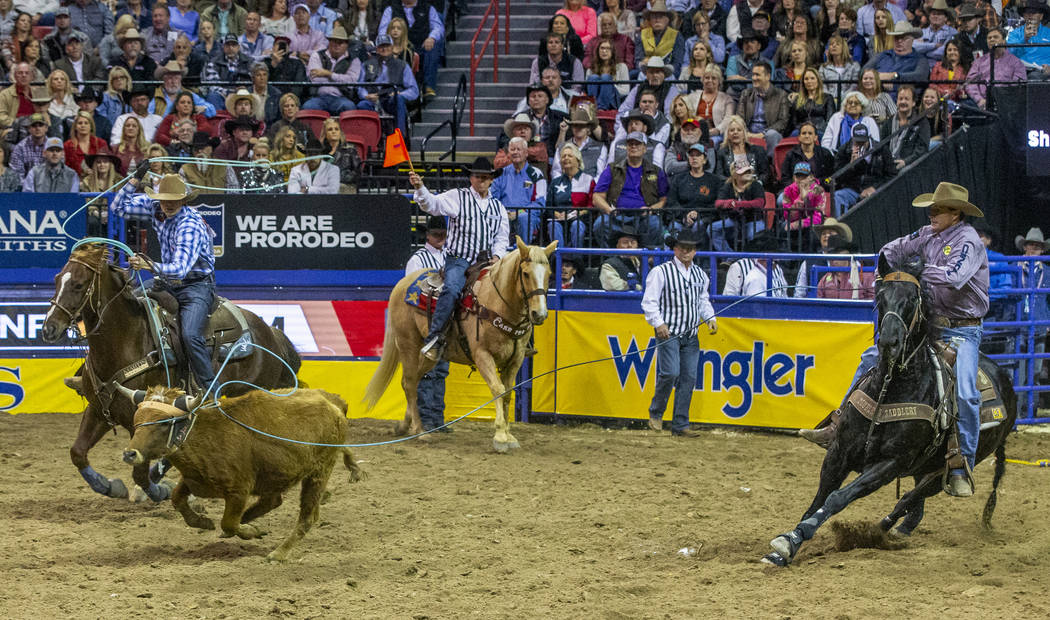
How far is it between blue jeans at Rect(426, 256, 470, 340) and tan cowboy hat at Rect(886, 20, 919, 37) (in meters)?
7.64

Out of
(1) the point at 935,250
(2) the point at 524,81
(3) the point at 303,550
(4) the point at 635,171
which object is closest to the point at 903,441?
(1) the point at 935,250

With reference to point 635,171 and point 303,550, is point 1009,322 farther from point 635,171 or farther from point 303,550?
point 303,550

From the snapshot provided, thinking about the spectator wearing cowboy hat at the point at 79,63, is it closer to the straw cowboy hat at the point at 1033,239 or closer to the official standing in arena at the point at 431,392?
the official standing in arena at the point at 431,392

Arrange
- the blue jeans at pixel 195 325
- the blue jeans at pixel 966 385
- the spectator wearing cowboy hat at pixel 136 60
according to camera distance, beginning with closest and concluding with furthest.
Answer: the blue jeans at pixel 966 385, the blue jeans at pixel 195 325, the spectator wearing cowboy hat at pixel 136 60

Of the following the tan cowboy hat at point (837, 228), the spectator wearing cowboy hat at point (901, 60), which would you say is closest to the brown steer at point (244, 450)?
the tan cowboy hat at point (837, 228)

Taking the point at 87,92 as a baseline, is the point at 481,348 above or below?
below

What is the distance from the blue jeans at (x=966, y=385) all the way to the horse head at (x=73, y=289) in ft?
16.7

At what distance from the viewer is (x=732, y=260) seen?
14.0 metres

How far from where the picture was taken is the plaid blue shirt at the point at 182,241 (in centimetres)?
913

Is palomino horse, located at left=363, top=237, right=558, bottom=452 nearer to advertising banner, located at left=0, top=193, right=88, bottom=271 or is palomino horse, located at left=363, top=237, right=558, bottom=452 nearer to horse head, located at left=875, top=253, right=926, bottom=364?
advertising banner, located at left=0, top=193, right=88, bottom=271

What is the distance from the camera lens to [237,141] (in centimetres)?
1589

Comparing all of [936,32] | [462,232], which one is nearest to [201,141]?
[462,232]

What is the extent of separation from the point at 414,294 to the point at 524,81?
7.49 meters

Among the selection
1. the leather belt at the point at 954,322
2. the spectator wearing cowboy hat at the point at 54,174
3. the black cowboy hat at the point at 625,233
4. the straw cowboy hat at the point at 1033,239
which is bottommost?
the leather belt at the point at 954,322
